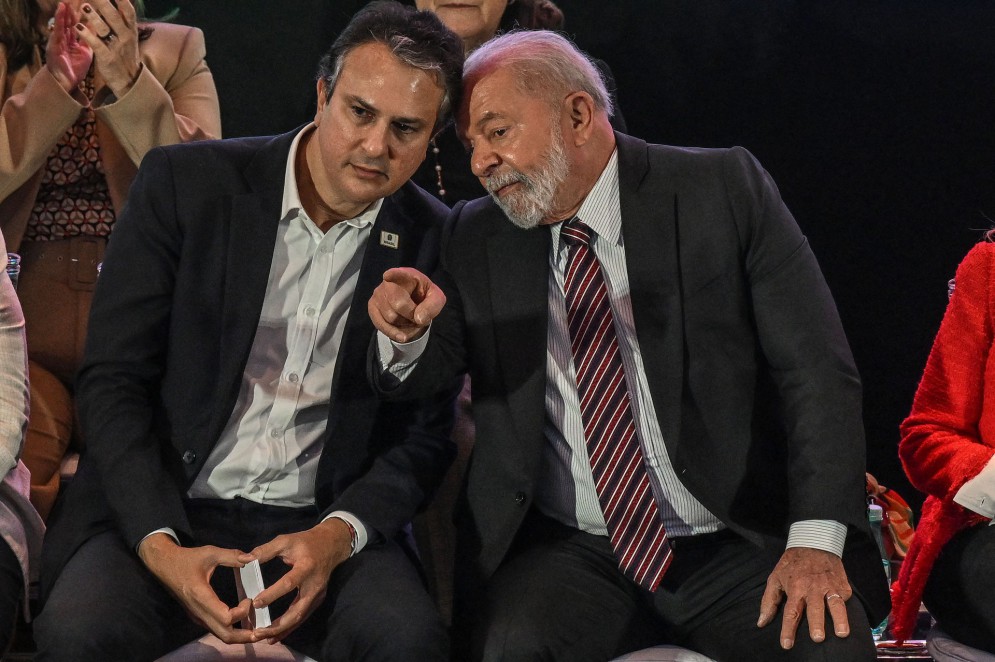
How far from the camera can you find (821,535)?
2314 millimetres

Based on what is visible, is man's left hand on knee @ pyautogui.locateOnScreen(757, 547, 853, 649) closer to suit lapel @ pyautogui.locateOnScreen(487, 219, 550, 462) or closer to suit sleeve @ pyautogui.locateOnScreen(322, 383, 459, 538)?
suit lapel @ pyautogui.locateOnScreen(487, 219, 550, 462)

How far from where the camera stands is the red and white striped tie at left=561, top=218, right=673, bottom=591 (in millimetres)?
2404

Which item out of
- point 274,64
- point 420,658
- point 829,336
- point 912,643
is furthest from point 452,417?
point 274,64

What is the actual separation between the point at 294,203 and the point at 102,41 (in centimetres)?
82

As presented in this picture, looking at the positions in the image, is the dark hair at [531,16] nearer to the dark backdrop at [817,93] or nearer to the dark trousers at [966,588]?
the dark backdrop at [817,93]

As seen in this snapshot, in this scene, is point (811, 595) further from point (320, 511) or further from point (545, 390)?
point (320, 511)

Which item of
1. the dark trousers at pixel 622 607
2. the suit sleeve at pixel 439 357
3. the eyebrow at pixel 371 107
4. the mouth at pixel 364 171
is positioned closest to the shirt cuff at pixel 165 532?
the suit sleeve at pixel 439 357

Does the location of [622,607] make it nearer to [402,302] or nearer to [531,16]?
[402,302]

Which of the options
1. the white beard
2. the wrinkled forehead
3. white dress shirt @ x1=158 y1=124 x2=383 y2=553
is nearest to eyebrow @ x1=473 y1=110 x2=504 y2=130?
the wrinkled forehead

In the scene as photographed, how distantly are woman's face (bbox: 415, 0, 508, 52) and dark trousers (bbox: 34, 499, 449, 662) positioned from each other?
1.53 m

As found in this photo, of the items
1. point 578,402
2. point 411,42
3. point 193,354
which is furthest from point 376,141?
point 578,402

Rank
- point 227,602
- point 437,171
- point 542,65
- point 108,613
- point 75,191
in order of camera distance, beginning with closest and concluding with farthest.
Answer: point 108,613
point 227,602
point 542,65
point 75,191
point 437,171

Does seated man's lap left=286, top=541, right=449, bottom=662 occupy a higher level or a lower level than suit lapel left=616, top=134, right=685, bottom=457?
lower

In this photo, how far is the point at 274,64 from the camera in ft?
12.5
